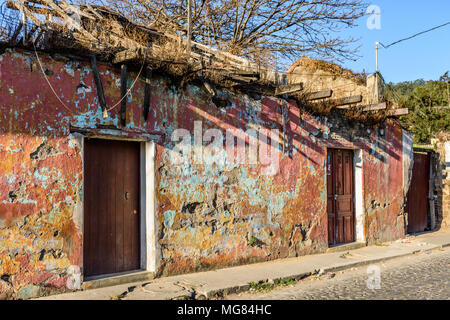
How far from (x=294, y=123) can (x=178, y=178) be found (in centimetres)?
296

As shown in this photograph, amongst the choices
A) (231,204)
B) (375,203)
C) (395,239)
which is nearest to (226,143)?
(231,204)

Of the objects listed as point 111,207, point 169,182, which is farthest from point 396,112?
point 111,207

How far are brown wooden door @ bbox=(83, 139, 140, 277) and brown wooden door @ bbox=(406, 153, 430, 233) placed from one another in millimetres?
8368

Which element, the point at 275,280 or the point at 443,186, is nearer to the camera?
the point at 275,280

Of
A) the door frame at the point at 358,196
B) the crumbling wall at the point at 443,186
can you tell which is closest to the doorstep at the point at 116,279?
the door frame at the point at 358,196

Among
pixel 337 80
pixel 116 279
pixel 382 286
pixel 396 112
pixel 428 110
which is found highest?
pixel 428 110

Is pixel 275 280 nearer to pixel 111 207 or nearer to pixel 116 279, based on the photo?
pixel 116 279

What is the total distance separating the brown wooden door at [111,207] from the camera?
19.5 feet

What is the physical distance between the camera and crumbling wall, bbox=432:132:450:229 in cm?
1259

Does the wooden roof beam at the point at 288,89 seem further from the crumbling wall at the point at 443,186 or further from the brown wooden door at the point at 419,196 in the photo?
the crumbling wall at the point at 443,186

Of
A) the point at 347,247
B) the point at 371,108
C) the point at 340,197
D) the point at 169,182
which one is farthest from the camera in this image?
the point at 371,108

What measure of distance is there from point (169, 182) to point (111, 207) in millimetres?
916

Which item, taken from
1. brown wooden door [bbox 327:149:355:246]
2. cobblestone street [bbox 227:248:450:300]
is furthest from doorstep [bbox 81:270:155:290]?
brown wooden door [bbox 327:149:355:246]

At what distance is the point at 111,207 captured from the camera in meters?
6.18
